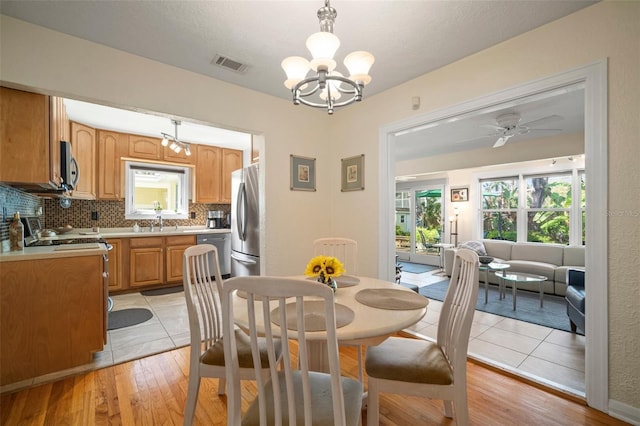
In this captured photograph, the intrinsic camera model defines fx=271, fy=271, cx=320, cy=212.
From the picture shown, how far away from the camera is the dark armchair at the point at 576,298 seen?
2.39m

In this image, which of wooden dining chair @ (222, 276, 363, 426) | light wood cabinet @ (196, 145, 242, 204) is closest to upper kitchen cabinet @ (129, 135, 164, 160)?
light wood cabinet @ (196, 145, 242, 204)

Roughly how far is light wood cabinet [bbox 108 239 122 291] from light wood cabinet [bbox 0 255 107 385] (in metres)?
1.92

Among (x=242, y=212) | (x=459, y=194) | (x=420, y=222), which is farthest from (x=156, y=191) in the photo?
(x=459, y=194)

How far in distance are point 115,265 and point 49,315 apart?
2.06 metres

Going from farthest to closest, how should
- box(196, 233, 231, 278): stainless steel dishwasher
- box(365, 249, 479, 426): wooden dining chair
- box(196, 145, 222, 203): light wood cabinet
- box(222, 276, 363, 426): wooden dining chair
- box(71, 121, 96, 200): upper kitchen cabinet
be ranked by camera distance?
Result: box(196, 145, 222, 203): light wood cabinet
box(196, 233, 231, 278): stainless steel dishwasher
box(71, 121, 96, 200): upper kitchen cabinet
box(365, 249, 479, 426): wooden dining chair
box(222, 276, 363, 426): wooden dining chair

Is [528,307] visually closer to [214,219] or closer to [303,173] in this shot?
[303,173]

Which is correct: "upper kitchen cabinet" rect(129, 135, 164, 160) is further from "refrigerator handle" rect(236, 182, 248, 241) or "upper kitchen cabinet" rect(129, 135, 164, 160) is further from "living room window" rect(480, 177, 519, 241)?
"living room window" rect(480, 177, 519, 241)

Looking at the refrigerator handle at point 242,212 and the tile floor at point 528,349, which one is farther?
the refrigerator handle at point 242,212

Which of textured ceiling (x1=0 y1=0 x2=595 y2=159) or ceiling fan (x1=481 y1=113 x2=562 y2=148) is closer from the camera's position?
textured ceiling (x1=0 y1=0 x2=595 y2=159)

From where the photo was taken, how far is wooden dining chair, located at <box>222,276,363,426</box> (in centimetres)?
77

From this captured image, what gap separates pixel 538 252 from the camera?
464cm

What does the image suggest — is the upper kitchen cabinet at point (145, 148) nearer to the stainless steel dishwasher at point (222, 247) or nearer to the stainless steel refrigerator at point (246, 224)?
the stainless steel dishwasher at point (222, 247)

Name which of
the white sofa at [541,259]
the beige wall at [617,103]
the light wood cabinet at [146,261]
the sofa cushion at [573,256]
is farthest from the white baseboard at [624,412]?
the light wood cabinet at [146,261]

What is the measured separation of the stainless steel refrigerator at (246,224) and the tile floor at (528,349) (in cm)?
190
